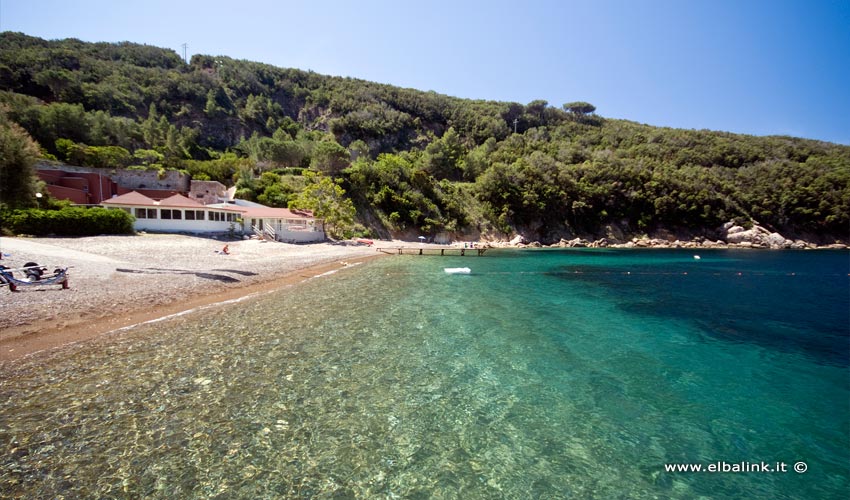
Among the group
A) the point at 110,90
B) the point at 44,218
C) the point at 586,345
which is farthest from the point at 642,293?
the point at 110,90

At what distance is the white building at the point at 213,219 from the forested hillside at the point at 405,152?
354 centimetres

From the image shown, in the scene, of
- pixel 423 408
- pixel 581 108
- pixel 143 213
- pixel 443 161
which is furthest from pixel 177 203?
pixel 581 108

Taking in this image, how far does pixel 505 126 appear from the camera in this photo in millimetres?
114688

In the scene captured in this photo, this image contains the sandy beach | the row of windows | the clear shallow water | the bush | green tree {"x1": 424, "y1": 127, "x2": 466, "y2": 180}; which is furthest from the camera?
green tree {"x1": 424, "y1": 127, "x2": 466, "y2": 180}

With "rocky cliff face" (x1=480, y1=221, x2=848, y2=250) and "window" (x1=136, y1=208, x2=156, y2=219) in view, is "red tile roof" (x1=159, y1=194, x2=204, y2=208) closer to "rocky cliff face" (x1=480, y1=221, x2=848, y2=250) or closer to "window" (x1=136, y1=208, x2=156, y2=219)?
"window" (x1=136, y1=208, x2=156, y2=219)

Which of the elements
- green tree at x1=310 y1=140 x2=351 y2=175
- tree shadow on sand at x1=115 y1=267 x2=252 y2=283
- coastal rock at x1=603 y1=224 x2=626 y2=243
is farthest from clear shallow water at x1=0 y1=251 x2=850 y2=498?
coastal rock at x1=603 y1=224 x2=626 y2=243

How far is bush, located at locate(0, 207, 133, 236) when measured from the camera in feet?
84.6

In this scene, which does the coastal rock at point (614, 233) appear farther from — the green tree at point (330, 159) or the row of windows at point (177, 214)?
the row of windows at point (177, 214)

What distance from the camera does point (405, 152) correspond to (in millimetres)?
86062

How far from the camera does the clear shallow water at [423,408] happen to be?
5.60 metres

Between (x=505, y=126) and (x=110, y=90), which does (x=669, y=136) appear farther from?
(x=110, y=90)

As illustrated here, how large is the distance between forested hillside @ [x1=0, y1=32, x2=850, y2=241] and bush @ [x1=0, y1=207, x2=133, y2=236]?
7323 millimetres

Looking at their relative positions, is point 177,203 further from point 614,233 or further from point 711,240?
point 711,240

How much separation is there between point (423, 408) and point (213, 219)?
40178mm
